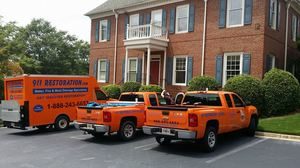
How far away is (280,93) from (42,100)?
1132 cm

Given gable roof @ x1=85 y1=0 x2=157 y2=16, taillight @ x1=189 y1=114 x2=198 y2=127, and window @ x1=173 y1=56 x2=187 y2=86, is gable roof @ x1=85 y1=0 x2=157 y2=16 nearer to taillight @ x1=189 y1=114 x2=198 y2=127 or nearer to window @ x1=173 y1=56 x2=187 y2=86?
window @ x1=173 y1=56 x2=187 y2=86

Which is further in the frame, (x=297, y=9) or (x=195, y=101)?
(x=297, y=9)

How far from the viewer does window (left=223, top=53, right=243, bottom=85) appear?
18250 mm

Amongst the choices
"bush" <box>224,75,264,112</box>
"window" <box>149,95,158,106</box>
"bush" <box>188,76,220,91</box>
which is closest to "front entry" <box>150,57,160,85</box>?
"bush" <box>188,76,220,91</box>

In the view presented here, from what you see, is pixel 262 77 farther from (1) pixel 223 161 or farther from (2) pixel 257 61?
(1) pixel 223 161

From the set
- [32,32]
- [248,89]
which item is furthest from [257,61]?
[32,32]

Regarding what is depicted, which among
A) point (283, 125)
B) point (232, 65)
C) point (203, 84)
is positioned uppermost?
point (232, 65)

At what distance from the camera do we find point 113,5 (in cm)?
2580

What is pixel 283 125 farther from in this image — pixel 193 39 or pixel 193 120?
pixel 193 39

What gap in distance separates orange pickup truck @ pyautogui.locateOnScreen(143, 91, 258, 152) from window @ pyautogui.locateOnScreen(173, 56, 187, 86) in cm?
963

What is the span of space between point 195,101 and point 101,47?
17112 mm

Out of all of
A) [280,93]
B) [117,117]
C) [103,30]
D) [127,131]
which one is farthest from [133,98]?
[103,30]

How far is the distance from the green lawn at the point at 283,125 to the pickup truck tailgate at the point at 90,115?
20.8ft

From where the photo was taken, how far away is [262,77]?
56.6 feet
